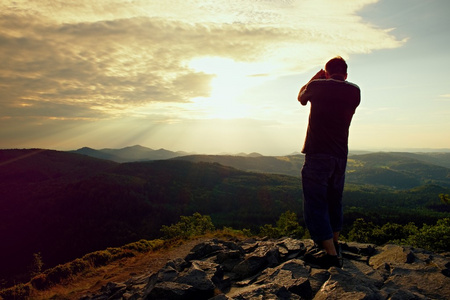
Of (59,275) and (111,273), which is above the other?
(111,273)

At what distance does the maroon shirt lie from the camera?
5.30 metres

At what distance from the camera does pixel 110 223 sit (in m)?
132

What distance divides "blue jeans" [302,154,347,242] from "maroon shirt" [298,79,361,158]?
0.64 ft

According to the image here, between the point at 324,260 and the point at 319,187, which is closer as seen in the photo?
the point at 319,187

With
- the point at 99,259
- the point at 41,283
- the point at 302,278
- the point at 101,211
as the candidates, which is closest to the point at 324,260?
the point at 302,278

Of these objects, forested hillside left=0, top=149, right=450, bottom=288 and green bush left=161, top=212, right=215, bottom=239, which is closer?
green bush left=161, top=212, right=215, bottom=239

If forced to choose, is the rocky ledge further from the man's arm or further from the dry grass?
the dry grass

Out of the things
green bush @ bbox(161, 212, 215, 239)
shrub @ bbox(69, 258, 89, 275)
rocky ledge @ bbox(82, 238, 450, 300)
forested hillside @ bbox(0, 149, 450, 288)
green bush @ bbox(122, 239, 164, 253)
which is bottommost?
forested hillside @ bbox(0, 149, 450, 288)

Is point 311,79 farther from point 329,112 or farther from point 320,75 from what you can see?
point 329,112

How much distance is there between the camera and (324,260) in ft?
19.4

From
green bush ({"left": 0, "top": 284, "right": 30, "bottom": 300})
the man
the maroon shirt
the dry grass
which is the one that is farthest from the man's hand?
green bush ({"left": 0, "top": 284, "right": 30, "bottom": 300})

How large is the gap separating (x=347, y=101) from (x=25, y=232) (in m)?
166

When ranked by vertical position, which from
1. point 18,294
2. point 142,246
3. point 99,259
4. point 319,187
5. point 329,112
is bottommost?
point 142,246

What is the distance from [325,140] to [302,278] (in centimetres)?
285
